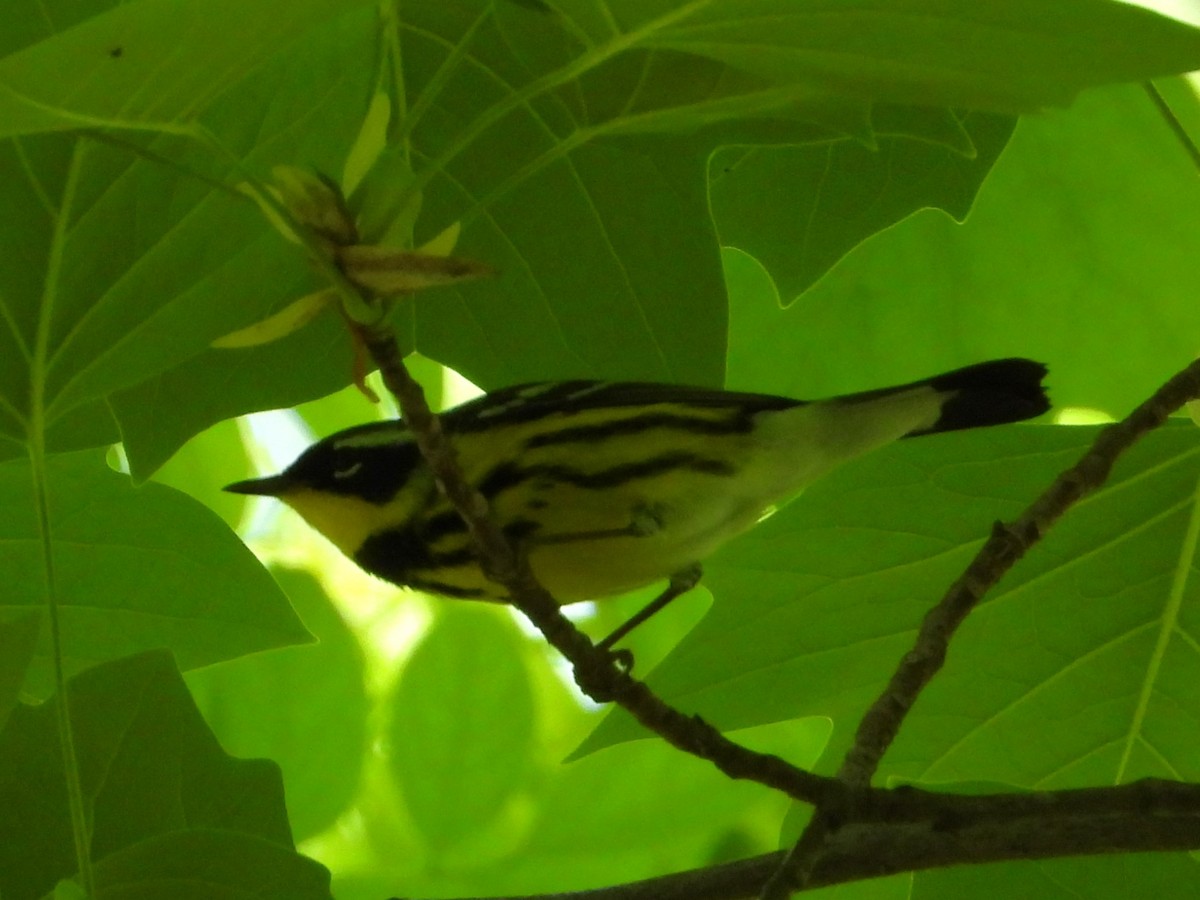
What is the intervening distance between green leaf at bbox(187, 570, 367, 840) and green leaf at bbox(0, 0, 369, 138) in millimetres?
1370

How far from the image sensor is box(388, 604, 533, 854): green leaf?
7.58ft

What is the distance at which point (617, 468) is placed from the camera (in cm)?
176

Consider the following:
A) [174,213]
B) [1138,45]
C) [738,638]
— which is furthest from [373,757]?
[1138,45]

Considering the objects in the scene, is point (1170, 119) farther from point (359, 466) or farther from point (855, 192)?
point (359, 466)

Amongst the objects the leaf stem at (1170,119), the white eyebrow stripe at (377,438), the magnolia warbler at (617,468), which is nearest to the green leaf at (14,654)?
the magnolia warbler at (617,468)

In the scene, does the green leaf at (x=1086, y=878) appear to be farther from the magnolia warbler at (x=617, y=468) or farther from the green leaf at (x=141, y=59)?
the green leaf at (x=141, y=59)

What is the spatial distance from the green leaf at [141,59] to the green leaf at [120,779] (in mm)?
696

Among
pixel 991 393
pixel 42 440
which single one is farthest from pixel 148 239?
pixel 991 393

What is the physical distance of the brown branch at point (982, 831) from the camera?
1.38 metres

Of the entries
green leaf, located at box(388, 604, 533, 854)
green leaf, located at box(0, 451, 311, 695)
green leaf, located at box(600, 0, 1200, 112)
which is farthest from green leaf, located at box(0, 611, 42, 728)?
green leaf, located at box(388, 604, 533, 854)

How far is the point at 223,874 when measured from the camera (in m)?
1.41

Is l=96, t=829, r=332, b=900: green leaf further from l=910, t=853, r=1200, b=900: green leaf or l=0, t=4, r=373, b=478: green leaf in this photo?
l=910, t=853, r=1200, b=900: green leaf

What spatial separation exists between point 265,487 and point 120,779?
1.78 ft

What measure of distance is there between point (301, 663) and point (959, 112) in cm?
131
